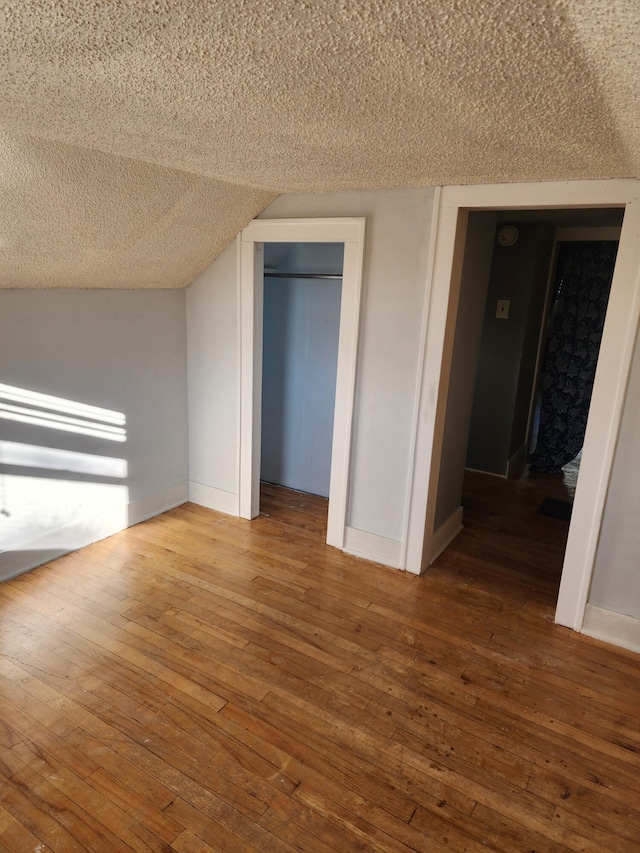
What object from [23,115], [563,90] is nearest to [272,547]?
[23,115]

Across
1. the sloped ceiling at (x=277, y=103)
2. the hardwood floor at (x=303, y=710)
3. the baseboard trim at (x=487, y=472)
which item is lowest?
the hardwood floor at (x=303, y=710)

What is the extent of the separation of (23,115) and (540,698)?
2.66 m

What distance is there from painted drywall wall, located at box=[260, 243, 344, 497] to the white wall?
0.62m

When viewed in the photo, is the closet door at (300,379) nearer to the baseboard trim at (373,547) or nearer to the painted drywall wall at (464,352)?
the baseboard trim at (373,547)

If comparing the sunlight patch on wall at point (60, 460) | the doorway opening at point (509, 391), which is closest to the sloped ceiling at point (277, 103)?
the sunlight patch on wall at point (60, 460)

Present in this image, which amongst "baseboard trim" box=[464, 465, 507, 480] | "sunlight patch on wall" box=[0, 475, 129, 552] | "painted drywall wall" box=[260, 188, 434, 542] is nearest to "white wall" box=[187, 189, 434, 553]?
"painted drywall wall" box=[260, 188, 434, 542]

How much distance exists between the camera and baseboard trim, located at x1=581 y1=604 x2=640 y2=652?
2525 mm

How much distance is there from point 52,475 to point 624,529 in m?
2.81

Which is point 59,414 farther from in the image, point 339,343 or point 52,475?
point 339,343

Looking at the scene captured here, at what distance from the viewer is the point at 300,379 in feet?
13.2

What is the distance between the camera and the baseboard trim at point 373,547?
3.13 m

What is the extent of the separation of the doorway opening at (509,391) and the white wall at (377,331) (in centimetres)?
25

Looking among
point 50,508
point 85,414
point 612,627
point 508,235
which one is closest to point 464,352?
point 612,627

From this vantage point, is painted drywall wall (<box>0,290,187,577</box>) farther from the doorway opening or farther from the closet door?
the doorway opening
